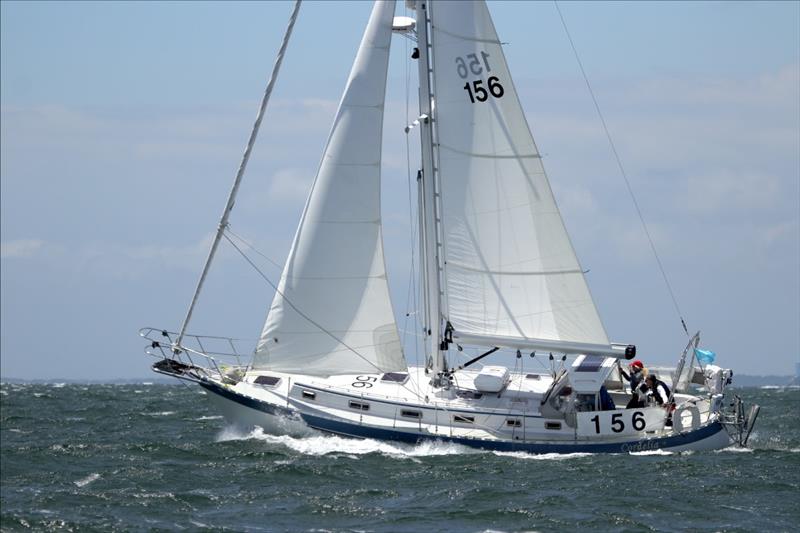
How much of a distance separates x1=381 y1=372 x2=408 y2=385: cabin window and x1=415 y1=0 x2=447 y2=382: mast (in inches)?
37.2

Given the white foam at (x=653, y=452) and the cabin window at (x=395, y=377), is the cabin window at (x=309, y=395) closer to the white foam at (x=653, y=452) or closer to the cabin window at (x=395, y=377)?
the cabin window at (x=395, y=377)

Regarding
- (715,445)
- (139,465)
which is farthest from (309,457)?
(715,445)

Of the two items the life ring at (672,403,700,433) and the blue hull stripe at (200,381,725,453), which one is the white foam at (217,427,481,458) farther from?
the life ring at (672,403,700,433)

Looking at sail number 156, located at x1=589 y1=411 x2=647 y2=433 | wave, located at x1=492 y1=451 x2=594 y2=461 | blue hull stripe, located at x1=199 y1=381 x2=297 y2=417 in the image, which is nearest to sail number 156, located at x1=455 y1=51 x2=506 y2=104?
sail number 156, located at x1=589 y1=411 x2=647 y2=433

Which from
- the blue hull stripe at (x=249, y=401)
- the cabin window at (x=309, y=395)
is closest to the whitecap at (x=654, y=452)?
the cabin window at (x=309, y=395)

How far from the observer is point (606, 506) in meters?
21.8

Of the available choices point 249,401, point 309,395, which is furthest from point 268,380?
point 309,395

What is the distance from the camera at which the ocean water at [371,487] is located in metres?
20.4

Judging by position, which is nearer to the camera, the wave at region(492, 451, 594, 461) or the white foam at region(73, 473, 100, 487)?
the white foam at region(73, 473, 100, 487)

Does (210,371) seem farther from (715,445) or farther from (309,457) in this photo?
(715,445)

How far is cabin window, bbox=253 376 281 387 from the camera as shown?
30.0 metres

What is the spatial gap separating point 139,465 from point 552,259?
439 inches

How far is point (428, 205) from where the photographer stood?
2934 cm

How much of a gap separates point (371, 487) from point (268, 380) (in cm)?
726
